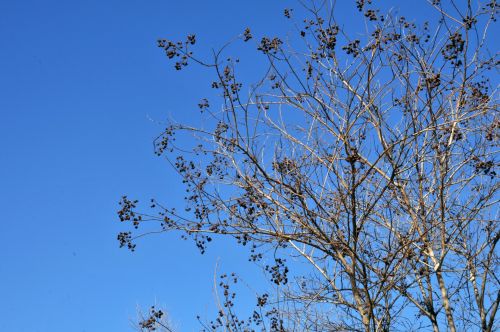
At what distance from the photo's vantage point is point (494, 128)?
594cm

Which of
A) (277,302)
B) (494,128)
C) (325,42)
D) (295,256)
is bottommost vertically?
(277,302)

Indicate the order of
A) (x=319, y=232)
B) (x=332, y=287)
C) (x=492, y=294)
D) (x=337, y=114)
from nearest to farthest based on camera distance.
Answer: (x=319, y=232)
(x=337, y=114)
(x=332, y=287)
(x=492, y=294)

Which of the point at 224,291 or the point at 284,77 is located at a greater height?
the point at 284,77

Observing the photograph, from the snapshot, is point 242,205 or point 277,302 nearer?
point 242,205

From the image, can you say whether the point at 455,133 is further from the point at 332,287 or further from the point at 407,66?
the point at 332,287

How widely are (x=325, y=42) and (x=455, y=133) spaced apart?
1.63 metres

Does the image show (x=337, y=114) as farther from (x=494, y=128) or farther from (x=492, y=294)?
(x=492, y=294)

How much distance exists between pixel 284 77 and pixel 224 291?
2.52 meters

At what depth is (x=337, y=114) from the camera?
19.5ft

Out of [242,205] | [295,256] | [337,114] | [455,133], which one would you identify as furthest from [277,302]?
[455,133]

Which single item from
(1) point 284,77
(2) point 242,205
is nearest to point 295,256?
(2) point 242,205

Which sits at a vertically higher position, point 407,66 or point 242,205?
point 407,66

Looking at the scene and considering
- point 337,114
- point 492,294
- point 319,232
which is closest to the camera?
point 319,232

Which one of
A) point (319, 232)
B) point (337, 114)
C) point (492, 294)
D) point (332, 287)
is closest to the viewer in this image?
point (319, 232)
